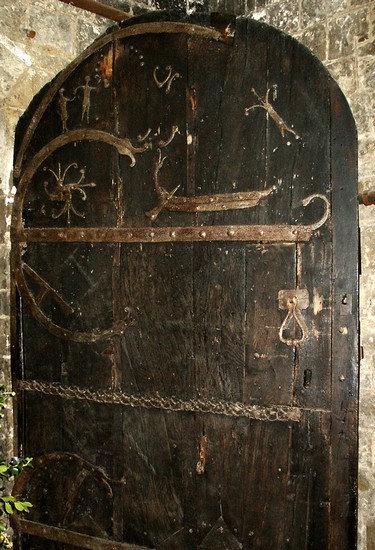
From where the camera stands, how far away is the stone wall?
1.84 m

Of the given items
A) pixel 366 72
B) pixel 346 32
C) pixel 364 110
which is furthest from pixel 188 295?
pixel 346 32

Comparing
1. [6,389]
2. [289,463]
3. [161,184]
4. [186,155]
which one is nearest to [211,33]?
[186,155]

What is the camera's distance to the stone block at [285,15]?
1982 mm

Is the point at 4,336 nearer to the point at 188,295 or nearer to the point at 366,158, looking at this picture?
the point at 188,295

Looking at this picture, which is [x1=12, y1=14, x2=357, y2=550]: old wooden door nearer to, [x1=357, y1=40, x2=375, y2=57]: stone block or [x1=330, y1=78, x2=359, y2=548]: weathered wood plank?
[x1=330, y1=78, x2=359, y2=548]: weathered wood plank

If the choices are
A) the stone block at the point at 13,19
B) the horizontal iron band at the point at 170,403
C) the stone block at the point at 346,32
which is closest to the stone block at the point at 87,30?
the stone block at the point at 13,19

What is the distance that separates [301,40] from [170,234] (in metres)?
0.99

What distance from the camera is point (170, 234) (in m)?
1.76

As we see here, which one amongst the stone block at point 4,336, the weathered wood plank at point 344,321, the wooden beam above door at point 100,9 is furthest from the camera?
the stone block at point 4,336

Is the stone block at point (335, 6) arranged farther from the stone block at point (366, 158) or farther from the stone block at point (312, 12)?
the stone block at point (366, 158)

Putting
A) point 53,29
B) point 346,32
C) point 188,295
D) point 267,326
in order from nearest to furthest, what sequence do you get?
point 267,326 → point 188,295 → point 346,32 → point 53,29

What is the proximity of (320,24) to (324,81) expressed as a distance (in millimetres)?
521

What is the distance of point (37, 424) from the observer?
2059 millimetres

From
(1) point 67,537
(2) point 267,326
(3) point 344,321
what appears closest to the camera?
(3) point 344,321
